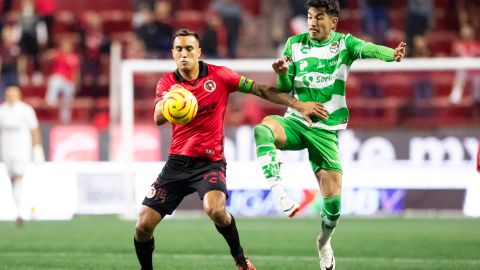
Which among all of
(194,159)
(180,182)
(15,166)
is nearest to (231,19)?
(15,166)

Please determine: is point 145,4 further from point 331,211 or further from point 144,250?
point 144,250

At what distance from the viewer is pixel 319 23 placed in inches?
365

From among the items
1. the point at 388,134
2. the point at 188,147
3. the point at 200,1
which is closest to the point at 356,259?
the point at 188,147

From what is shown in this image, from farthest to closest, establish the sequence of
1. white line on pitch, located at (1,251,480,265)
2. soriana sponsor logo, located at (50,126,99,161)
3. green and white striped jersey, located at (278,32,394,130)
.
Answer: soriana sponsor logo, located at (50,126,99,161) → white line on pitch, located at (1,251,480,265) → green and white striped jersey, located at (278,32,394,130)

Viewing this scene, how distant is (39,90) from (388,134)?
757 centimetres

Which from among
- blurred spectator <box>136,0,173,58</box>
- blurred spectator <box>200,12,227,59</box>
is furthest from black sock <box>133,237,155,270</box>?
blurred spectator <box>136,0,173,58</box>

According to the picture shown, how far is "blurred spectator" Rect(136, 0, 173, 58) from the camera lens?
67.4 ft

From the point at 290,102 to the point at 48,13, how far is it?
1466cm

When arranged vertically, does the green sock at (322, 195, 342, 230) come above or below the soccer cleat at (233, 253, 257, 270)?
above

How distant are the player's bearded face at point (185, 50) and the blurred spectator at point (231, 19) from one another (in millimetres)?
12615

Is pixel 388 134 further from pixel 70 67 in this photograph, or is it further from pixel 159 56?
pixel 70 67

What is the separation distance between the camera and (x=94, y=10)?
2447 centimetres

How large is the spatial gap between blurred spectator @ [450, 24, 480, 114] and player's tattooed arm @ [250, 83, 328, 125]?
9.75 meters

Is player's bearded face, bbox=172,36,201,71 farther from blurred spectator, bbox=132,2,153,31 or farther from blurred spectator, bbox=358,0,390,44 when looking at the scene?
blurred spectator, bbox=358,0,390,44
